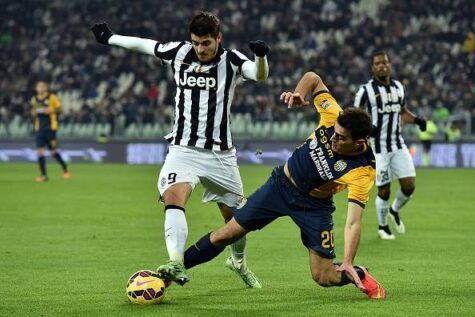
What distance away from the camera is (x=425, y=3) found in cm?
3972

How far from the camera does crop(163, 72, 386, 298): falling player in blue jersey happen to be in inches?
311

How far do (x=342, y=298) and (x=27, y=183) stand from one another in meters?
16.4

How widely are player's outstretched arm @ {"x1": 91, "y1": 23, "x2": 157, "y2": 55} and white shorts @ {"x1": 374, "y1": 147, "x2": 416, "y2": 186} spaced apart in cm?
551

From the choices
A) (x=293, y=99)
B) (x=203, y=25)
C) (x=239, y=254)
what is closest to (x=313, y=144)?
(x=293, y=99)

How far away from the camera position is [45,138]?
24516 millimetres

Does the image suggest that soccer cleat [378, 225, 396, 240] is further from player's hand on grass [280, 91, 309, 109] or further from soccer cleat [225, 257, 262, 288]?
player's hand on grass [280, 91, 309, 109]

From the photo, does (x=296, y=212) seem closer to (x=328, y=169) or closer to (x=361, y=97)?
(x=328, y=169)

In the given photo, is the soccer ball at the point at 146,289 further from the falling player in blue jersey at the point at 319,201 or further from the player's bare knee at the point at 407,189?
the player's bare knee at the point at 407,189

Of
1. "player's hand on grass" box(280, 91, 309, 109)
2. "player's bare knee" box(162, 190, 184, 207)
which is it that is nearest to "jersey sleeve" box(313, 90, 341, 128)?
"player's hand on grass" box(280, 91, 309, 109)

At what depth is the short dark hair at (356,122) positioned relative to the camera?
755cm

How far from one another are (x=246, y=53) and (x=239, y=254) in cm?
2847

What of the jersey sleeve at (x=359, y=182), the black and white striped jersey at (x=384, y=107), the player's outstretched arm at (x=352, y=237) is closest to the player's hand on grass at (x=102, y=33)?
the jersey sleeve at (x=359, y=182)

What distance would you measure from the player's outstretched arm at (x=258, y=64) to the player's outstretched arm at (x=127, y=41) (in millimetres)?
838

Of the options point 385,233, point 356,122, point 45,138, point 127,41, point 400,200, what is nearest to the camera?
point 356,122
